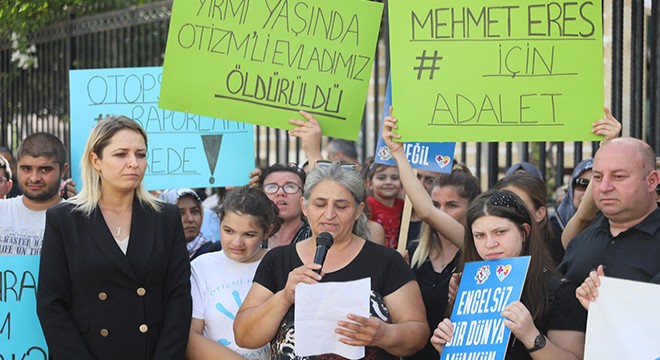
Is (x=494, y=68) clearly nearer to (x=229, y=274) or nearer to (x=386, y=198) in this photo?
(x=229, y=274)

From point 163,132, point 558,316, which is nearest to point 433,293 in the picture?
point 558,316

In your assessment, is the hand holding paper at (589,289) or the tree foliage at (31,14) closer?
the hand holding paper at (589,289)

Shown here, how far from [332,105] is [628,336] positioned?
2.43 m

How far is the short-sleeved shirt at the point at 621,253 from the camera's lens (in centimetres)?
494

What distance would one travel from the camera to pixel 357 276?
498cm

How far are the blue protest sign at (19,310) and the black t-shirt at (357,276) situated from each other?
50.3 inches

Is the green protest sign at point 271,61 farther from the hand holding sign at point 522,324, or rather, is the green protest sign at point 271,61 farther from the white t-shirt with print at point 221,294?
the hand holding sign at point 522,324

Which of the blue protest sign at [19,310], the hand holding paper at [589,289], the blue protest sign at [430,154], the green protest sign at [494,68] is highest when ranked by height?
the green protest sign at [494,68]

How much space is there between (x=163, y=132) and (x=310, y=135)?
59.9 inches

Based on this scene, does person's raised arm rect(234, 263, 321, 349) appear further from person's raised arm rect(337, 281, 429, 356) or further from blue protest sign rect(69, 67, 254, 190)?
blue protest sign rect(69, 67, 254, 190)

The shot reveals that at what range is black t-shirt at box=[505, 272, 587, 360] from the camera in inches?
186

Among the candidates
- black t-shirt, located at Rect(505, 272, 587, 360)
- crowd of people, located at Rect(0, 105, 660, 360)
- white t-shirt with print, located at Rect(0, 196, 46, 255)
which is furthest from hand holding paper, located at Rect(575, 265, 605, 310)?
white t-shirt with print, located at Rect(0, 196, 46, 255)

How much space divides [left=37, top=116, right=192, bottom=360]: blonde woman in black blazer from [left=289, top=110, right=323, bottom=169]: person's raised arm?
41.6 inches

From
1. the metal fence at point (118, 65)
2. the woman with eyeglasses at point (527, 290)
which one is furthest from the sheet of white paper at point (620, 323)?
the metal fence at point (118, 65)
